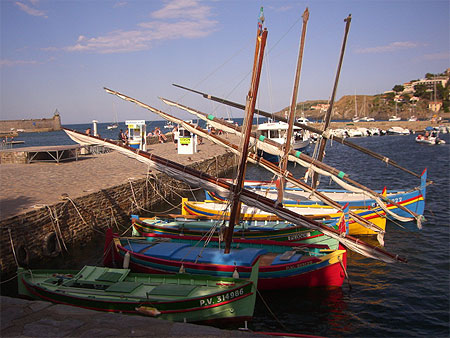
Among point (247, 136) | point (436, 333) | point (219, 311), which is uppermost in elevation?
point (247, 136)

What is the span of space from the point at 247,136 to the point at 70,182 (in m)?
12.3

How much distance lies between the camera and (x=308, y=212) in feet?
58.5

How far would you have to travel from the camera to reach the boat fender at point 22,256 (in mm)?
12402

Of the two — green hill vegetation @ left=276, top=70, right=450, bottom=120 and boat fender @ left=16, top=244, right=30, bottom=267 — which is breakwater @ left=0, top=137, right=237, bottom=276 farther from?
green hill vegetation @ left=276, top=70, right=450, bottom=120

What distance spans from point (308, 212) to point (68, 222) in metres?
11.0

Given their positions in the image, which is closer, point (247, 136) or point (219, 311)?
point (219, 311)

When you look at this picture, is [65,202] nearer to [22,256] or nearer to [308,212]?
[22,256]

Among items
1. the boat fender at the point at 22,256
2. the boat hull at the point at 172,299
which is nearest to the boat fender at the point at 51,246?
the boat fender at the point at 22,256

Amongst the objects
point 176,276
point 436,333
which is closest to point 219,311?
point 176,276

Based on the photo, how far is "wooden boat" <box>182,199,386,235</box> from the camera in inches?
687

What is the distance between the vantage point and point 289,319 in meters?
10.5

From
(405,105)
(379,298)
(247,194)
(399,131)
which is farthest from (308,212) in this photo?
(405,105)

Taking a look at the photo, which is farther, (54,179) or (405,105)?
(405,105)

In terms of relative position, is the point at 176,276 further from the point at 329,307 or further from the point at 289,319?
the point at 329,307
